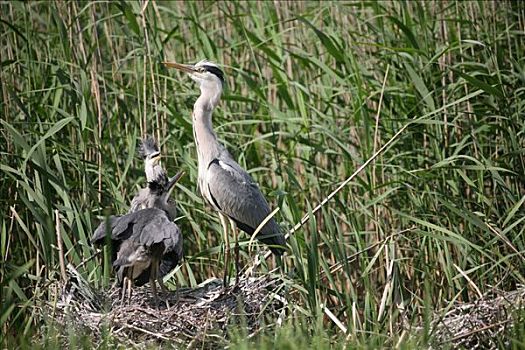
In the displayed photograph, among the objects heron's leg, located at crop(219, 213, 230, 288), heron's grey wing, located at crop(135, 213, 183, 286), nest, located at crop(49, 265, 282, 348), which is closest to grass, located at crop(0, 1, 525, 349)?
heron's leg, located at crop(219, 213, 230, 288)

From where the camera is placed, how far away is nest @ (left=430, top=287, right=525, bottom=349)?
15.7ft

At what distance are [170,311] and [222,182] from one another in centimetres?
86

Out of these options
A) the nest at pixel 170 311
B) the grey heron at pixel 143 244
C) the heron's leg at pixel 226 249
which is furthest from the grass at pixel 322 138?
the grey heron at pixel 143 244

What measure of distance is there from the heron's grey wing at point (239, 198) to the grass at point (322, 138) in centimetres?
15

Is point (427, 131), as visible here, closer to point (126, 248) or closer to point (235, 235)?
point (235, 235)

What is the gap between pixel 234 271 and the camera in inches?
238

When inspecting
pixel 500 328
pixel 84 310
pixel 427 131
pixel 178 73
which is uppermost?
pixel 178 73

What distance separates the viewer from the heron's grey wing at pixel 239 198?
5.79m

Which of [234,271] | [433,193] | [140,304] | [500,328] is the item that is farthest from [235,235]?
[500,328]

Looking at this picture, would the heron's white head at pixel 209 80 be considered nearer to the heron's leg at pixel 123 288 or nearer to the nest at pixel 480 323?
the heron's leg at pixel 123 288

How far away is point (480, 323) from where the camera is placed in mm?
5023

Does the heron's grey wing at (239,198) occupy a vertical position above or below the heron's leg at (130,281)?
above

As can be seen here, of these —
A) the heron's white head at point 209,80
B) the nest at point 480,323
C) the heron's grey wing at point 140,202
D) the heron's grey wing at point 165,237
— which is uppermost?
the heron's white head at point 209,80

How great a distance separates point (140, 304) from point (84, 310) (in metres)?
0.40
